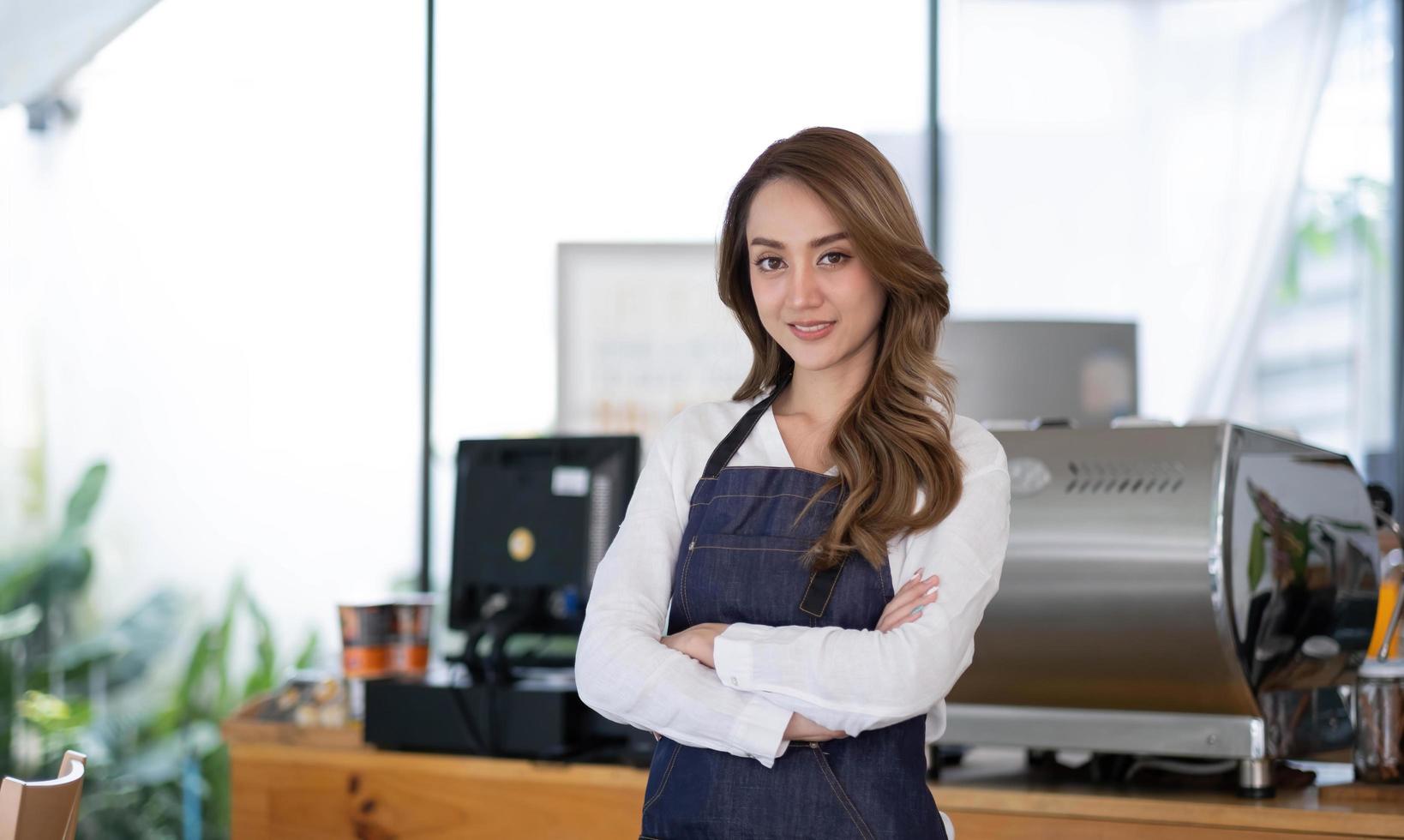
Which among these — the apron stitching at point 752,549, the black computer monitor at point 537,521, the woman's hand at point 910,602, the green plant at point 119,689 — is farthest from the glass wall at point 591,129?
the woman's hand at point 910,602

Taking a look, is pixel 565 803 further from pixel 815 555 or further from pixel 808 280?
pixel 808 280

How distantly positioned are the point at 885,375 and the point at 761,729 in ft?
1.36

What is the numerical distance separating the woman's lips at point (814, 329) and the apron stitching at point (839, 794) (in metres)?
0.43

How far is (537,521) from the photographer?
236 centimetres

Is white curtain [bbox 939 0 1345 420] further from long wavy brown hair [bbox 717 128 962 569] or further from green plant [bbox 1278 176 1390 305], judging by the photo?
long wavy brown hair [bbox 717 128 962 569]

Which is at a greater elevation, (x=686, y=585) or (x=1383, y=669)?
(x=686, y=585)

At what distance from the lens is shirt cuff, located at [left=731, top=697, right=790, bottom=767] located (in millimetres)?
1303

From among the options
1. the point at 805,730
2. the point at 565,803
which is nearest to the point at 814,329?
the point at 805,730

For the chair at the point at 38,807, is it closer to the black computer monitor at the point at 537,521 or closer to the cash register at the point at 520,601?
the cash register at the point at 520,601

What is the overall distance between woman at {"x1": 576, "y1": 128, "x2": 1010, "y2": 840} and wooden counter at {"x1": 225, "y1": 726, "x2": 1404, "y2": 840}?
1.37ft

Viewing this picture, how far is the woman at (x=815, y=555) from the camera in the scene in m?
1.31

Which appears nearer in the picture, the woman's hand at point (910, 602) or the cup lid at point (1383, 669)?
the woman's hand at point (910, 602)

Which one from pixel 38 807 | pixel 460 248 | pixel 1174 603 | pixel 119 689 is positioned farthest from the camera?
pixel 460 248

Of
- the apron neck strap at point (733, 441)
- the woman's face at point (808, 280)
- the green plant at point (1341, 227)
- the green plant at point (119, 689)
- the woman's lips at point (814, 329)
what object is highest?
the green plant at point (1341, 227)
